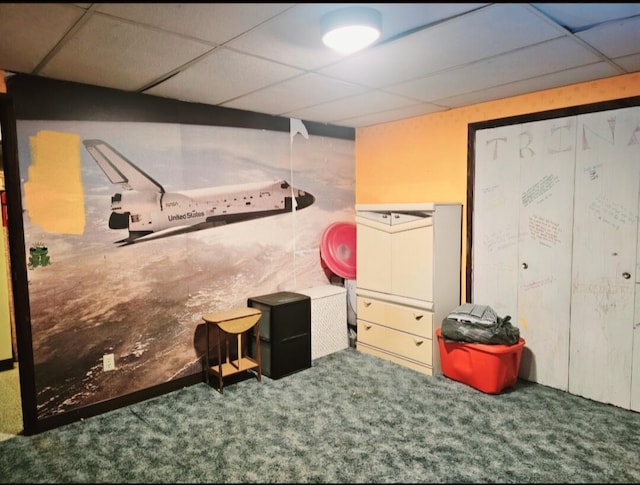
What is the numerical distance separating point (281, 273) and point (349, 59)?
2.24 meters

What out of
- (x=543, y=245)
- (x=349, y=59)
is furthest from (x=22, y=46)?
(x=543, y=245)

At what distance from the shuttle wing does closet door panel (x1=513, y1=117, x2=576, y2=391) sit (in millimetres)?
3024

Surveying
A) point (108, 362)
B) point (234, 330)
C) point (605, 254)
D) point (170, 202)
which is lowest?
point (108, 362)

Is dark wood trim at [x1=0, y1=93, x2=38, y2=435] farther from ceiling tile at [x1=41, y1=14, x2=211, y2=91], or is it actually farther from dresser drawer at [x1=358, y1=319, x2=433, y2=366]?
dresser drawer at [x1=358, y1=319, x2=433, y2=366]

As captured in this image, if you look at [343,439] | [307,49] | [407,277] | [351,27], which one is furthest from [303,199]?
[351,27]

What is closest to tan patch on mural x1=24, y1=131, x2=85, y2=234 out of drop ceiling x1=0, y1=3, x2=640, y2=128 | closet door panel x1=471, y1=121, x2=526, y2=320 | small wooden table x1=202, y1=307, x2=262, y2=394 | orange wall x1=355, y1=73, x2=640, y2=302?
drop ceiling x1=0, y1=3, x2=640, y2=128

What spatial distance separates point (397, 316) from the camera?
3.93m

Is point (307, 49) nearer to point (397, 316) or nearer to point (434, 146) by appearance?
point (434, 146)

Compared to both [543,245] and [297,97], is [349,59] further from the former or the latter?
[543,245]

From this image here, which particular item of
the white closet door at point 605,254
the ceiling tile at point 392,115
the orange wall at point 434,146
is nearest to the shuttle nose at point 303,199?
the orange wall at point 434,146

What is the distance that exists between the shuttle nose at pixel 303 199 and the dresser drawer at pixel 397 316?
1.10 m

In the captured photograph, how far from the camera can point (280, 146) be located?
4.11 m

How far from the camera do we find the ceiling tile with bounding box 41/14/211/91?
207 cm

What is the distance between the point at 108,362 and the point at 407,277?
254 centimetres
